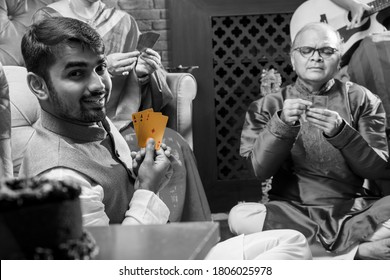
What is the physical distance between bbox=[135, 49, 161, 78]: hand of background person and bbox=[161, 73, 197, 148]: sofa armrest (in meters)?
0.17

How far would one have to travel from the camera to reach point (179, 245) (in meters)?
0.84

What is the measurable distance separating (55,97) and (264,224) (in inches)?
50.4

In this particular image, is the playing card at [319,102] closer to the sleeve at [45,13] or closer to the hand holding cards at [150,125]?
the hand holding cards at [150,125]

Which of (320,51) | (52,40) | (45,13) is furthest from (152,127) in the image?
(45,13)

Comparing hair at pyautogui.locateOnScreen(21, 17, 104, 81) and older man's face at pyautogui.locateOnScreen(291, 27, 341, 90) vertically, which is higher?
hair at pyautogui.locateOnScreen(21, 17, 104, 81)

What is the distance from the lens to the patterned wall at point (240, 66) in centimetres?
431

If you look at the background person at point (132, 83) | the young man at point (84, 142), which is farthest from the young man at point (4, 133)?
the background person at point (132, 83)

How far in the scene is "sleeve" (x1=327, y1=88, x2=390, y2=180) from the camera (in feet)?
8.20

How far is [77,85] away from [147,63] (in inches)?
63.9

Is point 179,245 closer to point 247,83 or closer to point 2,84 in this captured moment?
point 2,84

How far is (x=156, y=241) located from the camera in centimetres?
87

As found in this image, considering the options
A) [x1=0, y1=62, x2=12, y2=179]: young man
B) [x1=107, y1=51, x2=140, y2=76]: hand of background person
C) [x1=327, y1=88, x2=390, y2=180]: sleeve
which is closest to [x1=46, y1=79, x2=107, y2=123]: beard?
[x1=0, y1=62, x2=12, y2=179]: young man

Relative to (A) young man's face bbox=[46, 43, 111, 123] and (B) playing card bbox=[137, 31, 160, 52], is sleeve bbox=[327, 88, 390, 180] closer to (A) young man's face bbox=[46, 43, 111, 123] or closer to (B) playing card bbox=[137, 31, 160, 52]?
(B) playing card bbox=[137, 31, 160, 52]
